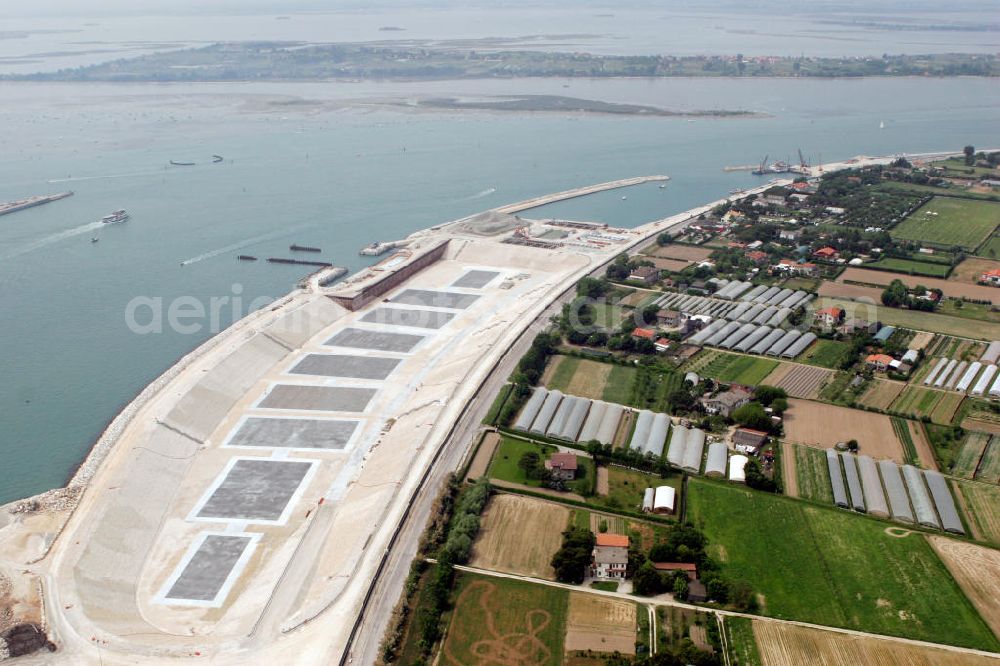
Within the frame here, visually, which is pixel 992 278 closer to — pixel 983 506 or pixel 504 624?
→ pixel 983 506

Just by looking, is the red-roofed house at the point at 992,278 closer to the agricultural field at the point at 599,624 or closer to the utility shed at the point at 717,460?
the utility shed at the point at 717,460

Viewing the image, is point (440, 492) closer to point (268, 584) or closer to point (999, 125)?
point (268, 584)

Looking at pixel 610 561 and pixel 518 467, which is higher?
pixel 610 561

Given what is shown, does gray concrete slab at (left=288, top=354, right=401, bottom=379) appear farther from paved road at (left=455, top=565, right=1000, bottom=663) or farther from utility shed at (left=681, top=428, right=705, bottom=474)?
paved road at (left=455, top=565, right=1000, bottom=663)

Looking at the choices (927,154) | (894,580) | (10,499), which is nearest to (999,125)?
(927,154)

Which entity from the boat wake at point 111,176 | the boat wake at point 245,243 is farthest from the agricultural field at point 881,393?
the boat wake at point 111,176

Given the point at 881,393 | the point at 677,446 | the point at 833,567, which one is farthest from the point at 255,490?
the point at 881,393
